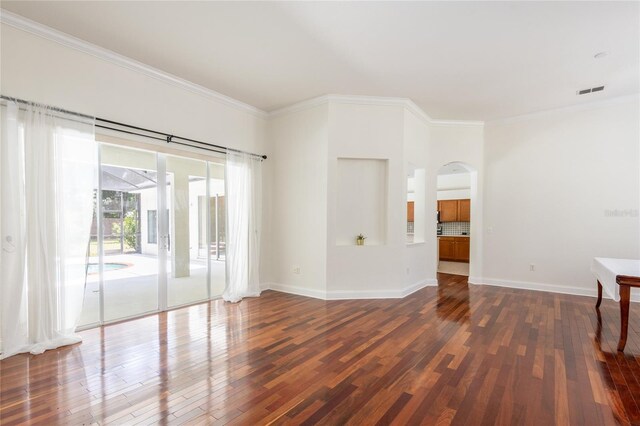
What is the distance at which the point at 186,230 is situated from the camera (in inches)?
184

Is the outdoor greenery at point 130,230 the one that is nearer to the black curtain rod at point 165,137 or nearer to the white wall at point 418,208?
the black curtain rod at point 165,137

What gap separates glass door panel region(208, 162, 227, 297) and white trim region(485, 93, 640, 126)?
525cm

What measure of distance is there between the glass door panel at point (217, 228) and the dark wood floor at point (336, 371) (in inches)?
36.0

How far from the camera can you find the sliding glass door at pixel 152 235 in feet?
12.4

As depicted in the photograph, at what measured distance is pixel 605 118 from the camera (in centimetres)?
511

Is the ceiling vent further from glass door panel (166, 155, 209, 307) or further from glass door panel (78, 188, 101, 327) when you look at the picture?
glass door panel (78, 188, 101, 327)

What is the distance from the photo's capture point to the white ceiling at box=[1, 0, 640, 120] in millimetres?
2861

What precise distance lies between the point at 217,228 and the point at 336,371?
3.28 m

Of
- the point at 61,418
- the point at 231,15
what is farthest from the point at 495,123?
the point at 61,418

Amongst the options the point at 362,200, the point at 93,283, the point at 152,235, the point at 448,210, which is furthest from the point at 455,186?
the point at 93,283

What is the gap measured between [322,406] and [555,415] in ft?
5.06

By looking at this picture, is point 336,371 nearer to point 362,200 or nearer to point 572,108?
point 362,200

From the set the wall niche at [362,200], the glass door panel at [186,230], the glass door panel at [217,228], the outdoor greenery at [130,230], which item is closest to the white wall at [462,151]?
the wall niche at [362,200]

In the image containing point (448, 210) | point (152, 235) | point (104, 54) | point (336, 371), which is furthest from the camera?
point (448, 210)
